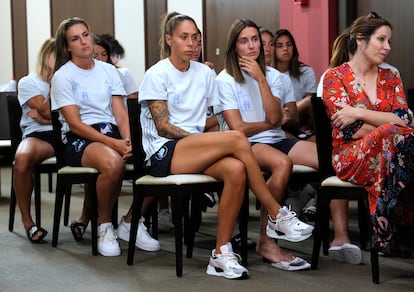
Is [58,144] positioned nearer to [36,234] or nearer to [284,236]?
[36,234]

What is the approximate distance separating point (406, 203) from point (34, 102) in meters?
2.27

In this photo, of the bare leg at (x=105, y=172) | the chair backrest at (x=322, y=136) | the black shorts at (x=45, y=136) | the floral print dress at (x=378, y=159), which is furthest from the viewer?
the black shorts at (x=45, y=136)

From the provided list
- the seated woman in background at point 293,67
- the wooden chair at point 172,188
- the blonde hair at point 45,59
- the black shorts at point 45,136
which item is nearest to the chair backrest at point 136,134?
the wooden chair at point 172,188

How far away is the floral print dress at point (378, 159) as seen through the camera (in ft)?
10.5

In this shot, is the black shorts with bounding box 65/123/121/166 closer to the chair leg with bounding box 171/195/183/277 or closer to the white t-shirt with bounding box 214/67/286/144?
the white t-shirt with bounding box 214/67/286/144

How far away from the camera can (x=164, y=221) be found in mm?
4543

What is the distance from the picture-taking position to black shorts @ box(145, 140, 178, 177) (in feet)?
11.6

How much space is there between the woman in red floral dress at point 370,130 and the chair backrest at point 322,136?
3 cm

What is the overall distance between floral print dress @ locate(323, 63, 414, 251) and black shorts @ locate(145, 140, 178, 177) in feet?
2.38

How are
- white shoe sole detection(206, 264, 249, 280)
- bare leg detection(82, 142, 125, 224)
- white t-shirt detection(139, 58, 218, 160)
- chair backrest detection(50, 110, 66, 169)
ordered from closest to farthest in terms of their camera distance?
white shoe sole detection(206, 264, 249, 280) → white t-shirt detection(139, 58, 218, 160) → bare leg detection(82, 142, 125, 224) → chair backrest detection(50, 110, 66, 169)

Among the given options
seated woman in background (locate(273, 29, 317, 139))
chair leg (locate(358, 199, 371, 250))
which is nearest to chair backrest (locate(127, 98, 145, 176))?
chair leg (locate(358, 199, 371, 250))

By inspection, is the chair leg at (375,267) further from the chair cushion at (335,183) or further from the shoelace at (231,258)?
the shoelace at (231,258)

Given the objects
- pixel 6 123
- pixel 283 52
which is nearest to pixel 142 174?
pixel 283 52

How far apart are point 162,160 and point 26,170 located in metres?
1.15
